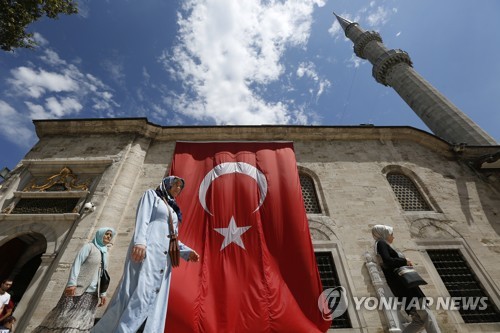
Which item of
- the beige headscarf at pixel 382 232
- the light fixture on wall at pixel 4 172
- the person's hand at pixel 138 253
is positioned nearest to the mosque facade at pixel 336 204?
the light fixture on wall at pixel 4 172

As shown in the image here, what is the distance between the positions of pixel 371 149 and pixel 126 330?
937 cm

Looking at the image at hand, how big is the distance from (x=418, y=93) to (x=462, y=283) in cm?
1303

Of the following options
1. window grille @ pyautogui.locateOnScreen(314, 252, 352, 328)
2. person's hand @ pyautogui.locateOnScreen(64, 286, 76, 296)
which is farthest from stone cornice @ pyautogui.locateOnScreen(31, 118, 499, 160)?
person's hand @ pyautogui.locateOnScreen(64, 286, 76, 296)

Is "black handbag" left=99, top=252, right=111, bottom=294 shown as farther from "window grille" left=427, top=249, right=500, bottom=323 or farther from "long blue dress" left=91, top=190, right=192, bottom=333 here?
"window grille" left=427, top=249, right=500, bottom=323

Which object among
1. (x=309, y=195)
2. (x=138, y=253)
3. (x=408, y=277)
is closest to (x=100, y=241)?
(x=138, y=253)

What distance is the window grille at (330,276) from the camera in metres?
5.72

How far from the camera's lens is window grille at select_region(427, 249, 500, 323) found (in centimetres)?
597

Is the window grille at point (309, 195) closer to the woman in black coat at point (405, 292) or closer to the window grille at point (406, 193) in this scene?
the window grille at point (406, 193)

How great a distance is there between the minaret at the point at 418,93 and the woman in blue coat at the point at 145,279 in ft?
48.5

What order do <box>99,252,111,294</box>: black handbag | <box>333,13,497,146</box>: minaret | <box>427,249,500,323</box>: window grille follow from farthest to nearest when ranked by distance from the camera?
<box>333,13,497,146</box>: minaret
<box>427,249,500,323</box>: window grille
<box>99,252,111,294</box>: black handbag

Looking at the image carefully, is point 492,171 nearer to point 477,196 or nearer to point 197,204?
point 477,196

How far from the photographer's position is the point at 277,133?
9.70m

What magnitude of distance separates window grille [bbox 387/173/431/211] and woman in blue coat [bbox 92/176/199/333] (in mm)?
7800

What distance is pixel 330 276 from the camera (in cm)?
642
